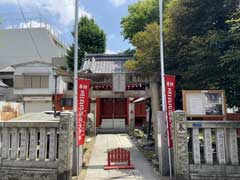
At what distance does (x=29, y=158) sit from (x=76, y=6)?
15.1ft

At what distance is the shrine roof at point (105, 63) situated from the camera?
54.1 feet

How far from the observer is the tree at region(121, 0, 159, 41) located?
1831 cm

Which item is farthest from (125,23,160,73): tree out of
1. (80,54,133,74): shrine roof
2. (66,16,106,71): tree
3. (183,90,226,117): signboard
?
(66,16,106,71): tree

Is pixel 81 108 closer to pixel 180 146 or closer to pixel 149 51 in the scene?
pixel 180 146

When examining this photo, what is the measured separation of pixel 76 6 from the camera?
7242 millimetres

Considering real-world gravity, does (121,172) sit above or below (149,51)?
below

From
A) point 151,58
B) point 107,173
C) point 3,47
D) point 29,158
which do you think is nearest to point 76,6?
point 151,58

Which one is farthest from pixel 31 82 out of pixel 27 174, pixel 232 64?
pixel 232 64

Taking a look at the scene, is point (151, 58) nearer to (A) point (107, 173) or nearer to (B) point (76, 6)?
(B) point (76, 6)

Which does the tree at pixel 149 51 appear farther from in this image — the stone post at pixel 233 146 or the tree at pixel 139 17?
the tree at pixel 139 17

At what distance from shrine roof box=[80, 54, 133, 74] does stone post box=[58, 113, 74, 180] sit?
32.8ft

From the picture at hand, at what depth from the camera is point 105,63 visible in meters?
17.4

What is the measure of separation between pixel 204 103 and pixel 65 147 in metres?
4.06

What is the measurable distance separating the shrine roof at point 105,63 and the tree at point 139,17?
9.48 feet
